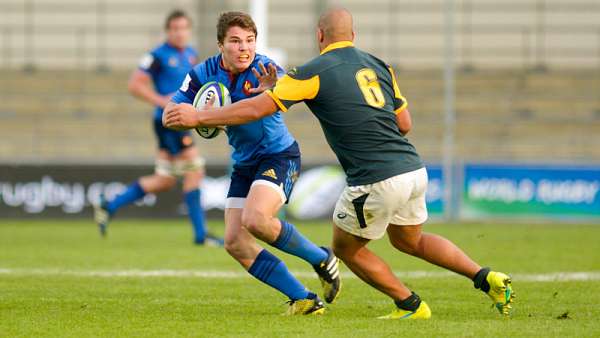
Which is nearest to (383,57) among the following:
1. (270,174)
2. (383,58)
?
(383,58)

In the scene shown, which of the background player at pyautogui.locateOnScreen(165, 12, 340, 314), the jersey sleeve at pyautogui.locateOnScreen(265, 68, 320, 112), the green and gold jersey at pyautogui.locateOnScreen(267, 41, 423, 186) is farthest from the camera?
the background player at pyautogui.locateOnScreen(165, 12, 340, 314)

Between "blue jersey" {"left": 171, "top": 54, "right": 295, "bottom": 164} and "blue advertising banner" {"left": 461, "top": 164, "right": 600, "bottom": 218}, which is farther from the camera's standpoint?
"blue advertising banner" {"left": 461, "top": 164, "right": 600, "bottom": 218}

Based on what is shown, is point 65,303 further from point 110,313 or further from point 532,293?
point 532,293

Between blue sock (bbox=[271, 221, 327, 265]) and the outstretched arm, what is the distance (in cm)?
99

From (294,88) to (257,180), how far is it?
98 centimetres

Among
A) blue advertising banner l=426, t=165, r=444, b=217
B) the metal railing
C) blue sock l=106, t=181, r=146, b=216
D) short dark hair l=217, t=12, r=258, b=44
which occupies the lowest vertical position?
blue advertising banner l=426, t=165, r=444, b=217

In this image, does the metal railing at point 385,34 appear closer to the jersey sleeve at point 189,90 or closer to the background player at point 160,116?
the background player at point 160,116

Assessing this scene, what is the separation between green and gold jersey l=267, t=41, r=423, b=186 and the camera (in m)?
6.12

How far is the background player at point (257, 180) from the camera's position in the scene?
6.68m

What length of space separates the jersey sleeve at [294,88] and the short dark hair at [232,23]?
2.96ft

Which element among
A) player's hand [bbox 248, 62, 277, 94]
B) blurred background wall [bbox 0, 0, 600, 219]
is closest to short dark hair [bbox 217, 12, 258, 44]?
player's hand [bbox 248, 62, 277, 94]

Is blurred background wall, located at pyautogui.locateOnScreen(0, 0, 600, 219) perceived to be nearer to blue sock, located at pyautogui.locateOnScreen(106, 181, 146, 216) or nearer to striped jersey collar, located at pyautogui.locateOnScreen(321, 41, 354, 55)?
blue sock, located at pyautogui.locateOnScreen(106, 181, 146, 216)

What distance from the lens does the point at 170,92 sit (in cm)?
1250

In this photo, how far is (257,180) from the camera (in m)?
6.81
